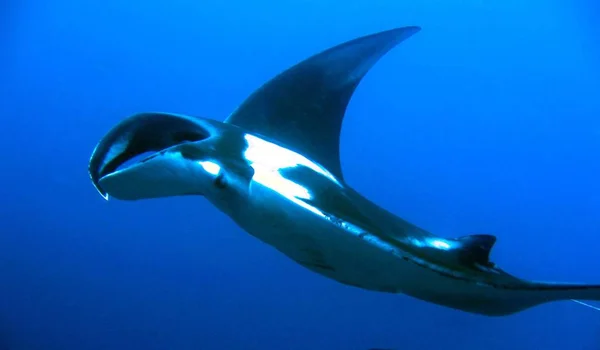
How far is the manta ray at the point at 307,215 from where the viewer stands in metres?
0.97

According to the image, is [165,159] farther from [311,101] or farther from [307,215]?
[311,101]

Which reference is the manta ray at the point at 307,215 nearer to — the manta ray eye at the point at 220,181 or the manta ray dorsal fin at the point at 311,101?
the manta ray eye at the point at 220,181

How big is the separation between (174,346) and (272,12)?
3.66 m

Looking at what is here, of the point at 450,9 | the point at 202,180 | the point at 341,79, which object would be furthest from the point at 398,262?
the point at 450,9

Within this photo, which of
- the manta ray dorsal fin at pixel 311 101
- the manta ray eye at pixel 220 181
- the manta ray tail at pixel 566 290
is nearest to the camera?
the manta ray tail at pixel 566 290

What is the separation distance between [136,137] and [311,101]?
2.58 ft

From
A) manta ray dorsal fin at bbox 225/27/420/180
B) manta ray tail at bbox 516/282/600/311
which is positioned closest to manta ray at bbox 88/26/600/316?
manta ray tail at bbox 516/282/600/311

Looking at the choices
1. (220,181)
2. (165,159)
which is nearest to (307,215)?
(220,181)

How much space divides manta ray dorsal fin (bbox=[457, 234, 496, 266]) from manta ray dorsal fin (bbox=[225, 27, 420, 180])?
31.2 inches

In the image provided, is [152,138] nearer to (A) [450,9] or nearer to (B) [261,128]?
(B) [261,128]

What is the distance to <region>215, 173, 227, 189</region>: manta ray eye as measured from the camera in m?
1.14

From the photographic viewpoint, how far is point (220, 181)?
1.15 metres

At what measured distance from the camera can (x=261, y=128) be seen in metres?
1.83

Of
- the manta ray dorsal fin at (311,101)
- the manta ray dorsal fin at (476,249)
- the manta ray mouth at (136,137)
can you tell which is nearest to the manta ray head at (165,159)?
the manta ray mouth at (136,137)
